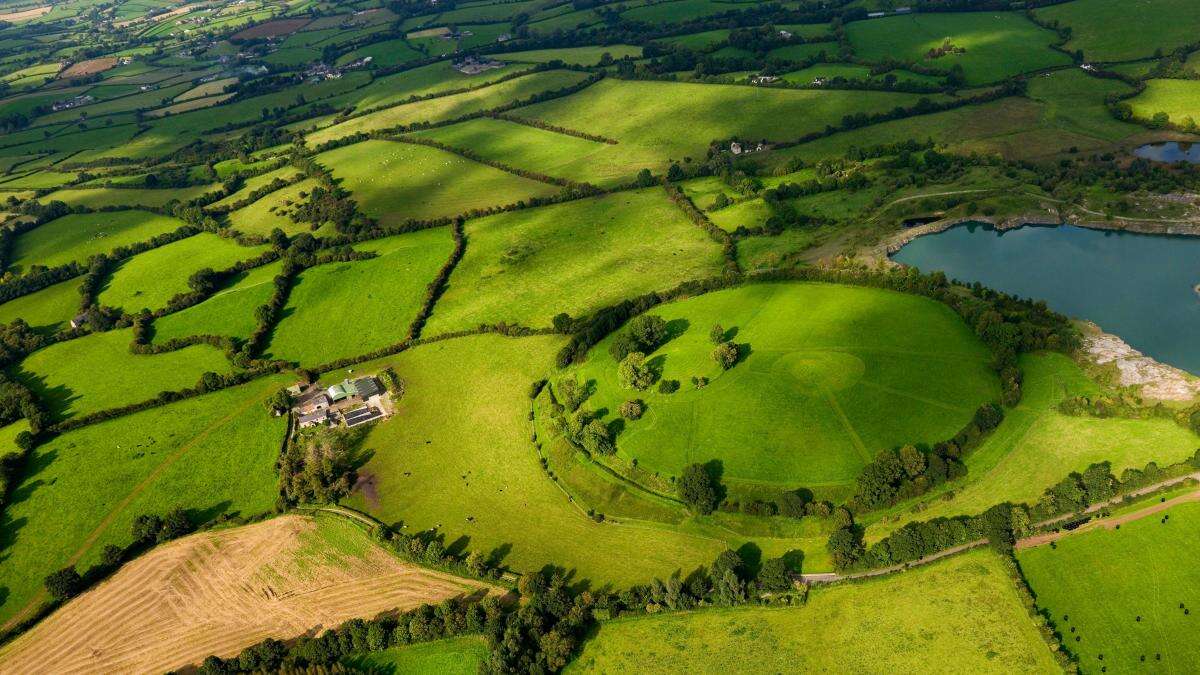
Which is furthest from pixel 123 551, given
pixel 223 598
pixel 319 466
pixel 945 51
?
pixel 945 51

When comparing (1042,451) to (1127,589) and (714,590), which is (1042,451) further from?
(714,590)

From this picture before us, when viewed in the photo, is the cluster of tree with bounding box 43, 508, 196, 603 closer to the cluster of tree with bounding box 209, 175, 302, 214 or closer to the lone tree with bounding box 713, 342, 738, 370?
the lone tree with bounding box 713, 342, 738, 370

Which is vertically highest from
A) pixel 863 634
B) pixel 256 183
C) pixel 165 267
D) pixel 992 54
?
pixel 256 183

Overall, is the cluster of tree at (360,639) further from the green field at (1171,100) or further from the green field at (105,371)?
the green field at (1171,100)

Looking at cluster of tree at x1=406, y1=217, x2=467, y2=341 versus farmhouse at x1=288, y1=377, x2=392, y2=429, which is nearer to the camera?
farmhouse at x1=288, y1=377, x2=392, y2=429

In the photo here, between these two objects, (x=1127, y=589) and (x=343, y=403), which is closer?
(x=1127, y=589)

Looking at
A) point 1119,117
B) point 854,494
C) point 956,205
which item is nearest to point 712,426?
point 854,494

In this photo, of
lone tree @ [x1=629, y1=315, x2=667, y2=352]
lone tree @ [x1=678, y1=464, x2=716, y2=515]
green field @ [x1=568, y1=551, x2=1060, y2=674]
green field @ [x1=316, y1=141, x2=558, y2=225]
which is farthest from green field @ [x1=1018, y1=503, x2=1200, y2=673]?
green field @ [x1=316, y1=141, x2=558, y2=225]
